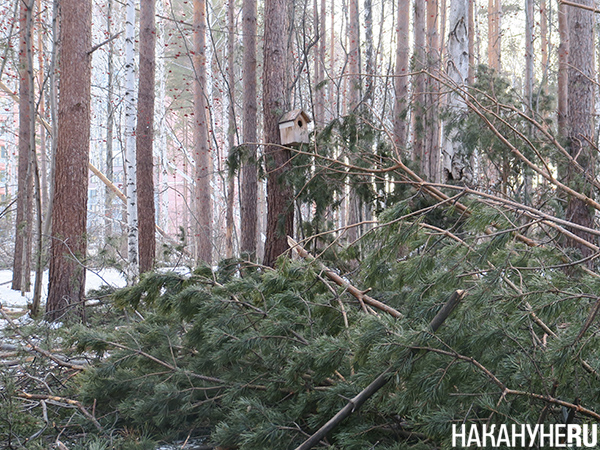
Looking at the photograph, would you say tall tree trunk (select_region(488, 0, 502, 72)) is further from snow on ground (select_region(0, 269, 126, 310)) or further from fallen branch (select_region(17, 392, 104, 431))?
fallen branch (select_region(17, 392, 104, 431))

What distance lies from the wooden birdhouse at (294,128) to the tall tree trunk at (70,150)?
2.63 m

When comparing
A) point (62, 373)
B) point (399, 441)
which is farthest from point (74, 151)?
point (399, 441)

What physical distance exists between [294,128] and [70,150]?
288cm

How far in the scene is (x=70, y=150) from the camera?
6.53 meters

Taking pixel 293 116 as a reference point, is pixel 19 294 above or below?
below

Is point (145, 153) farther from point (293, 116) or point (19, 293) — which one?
point (293, 116)

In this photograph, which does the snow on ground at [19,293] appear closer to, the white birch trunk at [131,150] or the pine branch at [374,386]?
the white birch trunk at [131,150]

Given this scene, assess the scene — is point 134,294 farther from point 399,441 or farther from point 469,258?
point 469,258

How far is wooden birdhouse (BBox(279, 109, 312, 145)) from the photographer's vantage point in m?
5.70

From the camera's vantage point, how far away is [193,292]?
319cm

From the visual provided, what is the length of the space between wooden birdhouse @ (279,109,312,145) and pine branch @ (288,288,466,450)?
3.81 metres

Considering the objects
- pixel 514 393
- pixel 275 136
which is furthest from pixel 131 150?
pixel 514 393

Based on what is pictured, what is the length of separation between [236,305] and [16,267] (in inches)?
322

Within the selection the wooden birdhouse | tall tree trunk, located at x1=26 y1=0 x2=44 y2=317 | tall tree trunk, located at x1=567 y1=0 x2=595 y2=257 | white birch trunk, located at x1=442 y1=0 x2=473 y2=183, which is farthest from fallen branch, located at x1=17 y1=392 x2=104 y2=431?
tall tree trunk, located at x1=567 y1=0 x2=595 y2=257
